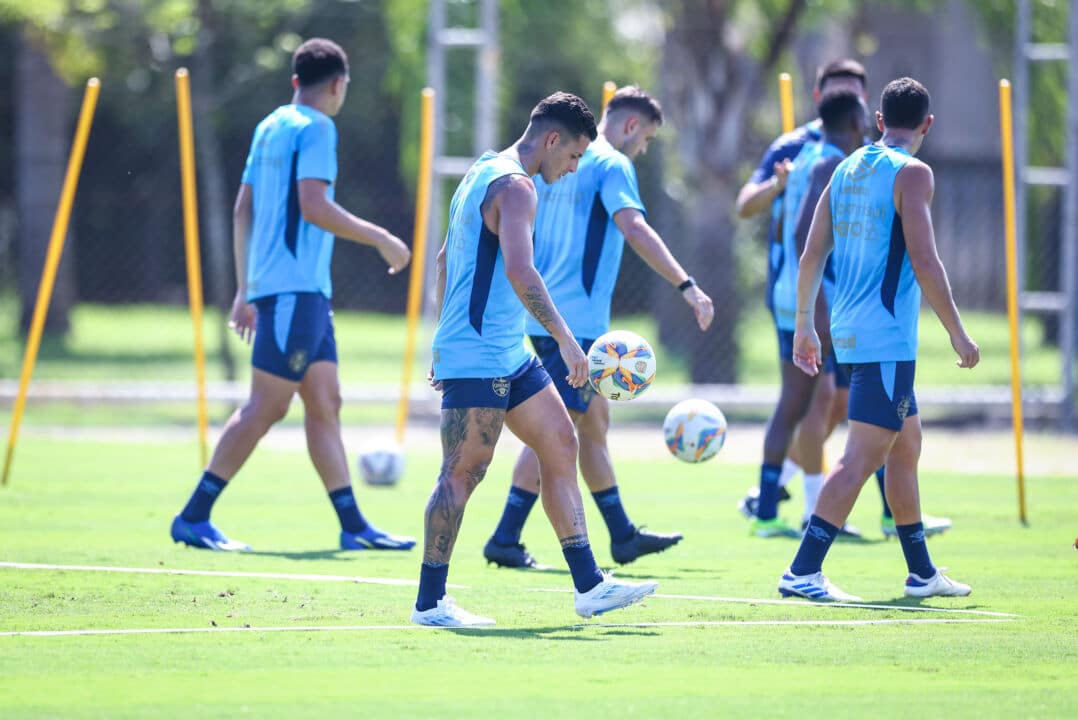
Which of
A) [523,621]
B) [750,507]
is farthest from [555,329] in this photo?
[750,507]

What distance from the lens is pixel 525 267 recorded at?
631cm

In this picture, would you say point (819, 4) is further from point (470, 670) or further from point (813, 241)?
point (470, 670)

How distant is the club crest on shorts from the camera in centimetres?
858

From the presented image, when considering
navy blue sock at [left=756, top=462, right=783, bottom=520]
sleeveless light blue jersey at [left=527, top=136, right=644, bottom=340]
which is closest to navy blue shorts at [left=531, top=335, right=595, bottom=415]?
sleeveless light blue jersey at [left=527, top=136, right=644, bottom=340]

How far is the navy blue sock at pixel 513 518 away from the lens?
817 centimetres

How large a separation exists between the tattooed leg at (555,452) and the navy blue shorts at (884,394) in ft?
4.40

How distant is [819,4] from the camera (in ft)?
62.6

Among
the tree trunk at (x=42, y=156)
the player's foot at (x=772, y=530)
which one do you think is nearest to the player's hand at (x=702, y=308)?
the player's foot at (x=772, y=530)

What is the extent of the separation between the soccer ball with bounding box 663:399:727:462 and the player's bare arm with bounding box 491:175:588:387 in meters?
2.12

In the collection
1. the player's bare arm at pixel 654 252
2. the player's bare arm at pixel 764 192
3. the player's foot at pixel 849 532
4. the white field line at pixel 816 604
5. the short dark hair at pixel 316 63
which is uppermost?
the short dark hair at pixel 316 63

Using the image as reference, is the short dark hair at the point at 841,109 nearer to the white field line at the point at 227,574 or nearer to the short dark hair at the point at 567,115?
the short dark hair at the point at 567,115

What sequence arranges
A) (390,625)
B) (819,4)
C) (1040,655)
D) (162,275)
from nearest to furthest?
(1040,655) → (390,625) → (819,4) → (162,275)

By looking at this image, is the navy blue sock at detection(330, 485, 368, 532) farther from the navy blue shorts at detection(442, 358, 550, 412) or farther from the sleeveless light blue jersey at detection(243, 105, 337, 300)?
the navy blue shorts at detection(442, 358, 550, 412)

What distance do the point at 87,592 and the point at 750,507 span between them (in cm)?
430
